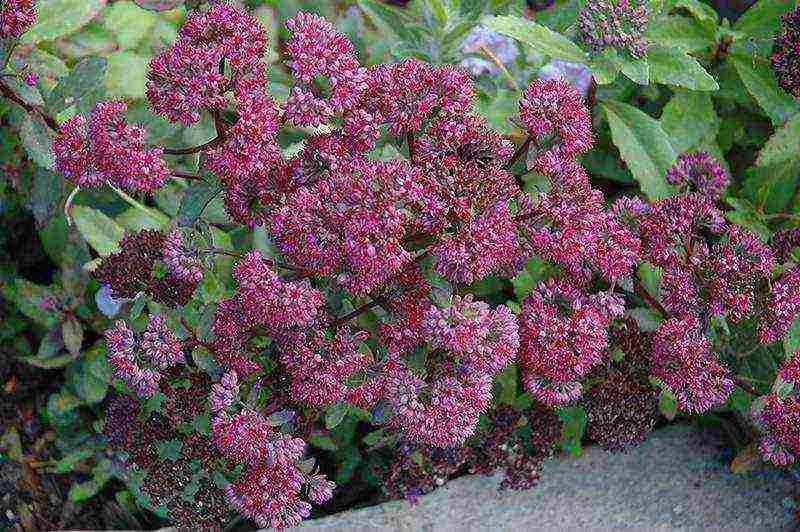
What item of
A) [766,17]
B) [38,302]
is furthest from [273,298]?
[766,17]

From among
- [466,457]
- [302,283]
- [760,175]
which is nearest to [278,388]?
[302,283]

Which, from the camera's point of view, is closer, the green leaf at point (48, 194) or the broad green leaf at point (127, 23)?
the green leaf at point (48, 194)

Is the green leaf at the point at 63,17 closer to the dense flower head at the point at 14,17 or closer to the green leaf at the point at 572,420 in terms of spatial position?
the dense flower head at the point at 14,17

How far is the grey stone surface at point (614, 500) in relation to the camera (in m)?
2.49

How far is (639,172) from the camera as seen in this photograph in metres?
2.58

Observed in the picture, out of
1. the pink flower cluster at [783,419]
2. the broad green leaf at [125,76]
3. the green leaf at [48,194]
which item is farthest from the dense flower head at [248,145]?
the pink flower cluster at [783,419]

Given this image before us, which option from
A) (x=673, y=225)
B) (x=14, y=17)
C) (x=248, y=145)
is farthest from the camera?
(x=673, y=225)

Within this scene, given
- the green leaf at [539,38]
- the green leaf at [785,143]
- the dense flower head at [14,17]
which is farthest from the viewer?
the green leaf at [785,143]

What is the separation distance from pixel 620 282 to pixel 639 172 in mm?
550

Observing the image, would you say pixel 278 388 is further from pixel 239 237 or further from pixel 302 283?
pixel 239 237

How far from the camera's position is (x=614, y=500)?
2543mm

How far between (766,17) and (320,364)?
183 centimetres

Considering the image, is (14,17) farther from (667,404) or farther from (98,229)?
(667,404)

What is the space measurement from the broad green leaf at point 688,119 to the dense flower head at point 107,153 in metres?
1.56
